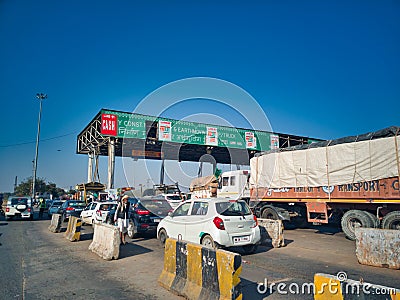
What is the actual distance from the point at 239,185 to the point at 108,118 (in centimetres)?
1469

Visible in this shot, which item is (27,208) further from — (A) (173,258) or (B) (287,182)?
(A) (173,258)

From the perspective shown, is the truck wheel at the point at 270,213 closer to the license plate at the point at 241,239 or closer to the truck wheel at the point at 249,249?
the truck wheel at the point at 249,249

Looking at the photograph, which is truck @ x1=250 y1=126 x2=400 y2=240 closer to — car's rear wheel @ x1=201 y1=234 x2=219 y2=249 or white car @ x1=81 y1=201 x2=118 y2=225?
car's rear wheel @ x1=201 y1=234 x2=219 y2=249

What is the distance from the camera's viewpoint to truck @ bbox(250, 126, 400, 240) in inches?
411

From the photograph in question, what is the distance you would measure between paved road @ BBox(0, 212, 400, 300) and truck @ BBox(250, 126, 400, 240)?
1.52 meters

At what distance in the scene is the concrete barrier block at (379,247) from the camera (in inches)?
273

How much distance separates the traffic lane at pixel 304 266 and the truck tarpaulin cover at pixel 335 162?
2.48 meters

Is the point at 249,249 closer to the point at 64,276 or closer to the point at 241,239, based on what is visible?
the point at 241,239

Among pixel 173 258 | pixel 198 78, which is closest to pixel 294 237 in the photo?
pixel 198 78

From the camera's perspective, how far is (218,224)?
798cm

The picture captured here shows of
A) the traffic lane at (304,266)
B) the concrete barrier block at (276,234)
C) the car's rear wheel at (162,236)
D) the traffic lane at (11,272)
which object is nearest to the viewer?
the traffic lane at (11,272)

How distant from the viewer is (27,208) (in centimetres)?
2211

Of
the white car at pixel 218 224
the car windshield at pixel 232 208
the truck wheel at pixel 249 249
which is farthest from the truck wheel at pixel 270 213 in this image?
the car windshield at pixel 232 208

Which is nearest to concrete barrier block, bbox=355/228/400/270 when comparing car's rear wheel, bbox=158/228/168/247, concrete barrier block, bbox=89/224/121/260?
car's rear wheel, bbox=158/228/168/247
